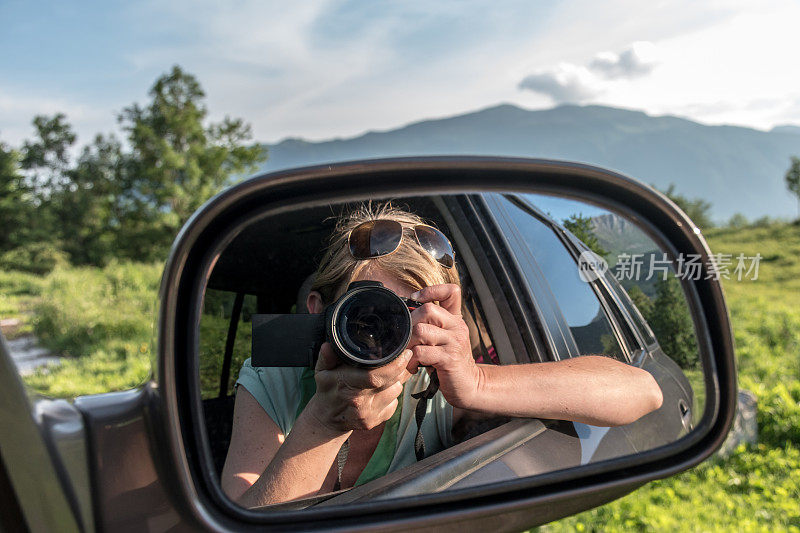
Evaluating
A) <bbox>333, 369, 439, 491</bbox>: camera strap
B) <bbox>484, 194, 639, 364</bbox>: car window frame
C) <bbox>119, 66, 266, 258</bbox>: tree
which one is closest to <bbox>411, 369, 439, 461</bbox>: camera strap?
<bbox>333, 369, 439, 491</bbox>: camera strap

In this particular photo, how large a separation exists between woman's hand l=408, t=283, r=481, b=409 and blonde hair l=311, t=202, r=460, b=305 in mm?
34

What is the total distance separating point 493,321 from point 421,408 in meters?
0.27

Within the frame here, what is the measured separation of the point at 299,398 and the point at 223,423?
20cm

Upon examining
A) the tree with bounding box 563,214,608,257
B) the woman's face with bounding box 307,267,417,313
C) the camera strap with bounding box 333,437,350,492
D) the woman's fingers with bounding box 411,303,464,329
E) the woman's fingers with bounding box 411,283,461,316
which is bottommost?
the camera strap with bounding box 333,437,350,492

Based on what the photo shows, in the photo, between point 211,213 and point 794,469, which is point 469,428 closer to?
point 211,213

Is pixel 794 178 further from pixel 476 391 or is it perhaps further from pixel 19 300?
pixel 476 391

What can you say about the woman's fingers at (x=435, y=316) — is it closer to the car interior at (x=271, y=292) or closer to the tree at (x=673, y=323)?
the car interior at (x=271, y=292)

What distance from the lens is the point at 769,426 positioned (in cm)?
464

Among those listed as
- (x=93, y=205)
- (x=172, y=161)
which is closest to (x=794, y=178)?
(x=172, y=161)

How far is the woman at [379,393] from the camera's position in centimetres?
104

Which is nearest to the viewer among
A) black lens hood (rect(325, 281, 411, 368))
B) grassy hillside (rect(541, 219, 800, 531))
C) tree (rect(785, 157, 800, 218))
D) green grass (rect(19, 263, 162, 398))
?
black lens hood (rect(325, 281, 411, 368))

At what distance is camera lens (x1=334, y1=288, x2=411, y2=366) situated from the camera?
1003mm

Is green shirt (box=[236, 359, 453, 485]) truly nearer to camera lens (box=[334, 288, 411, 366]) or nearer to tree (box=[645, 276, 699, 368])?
camera lens (box=[334, 288, 411, 366])

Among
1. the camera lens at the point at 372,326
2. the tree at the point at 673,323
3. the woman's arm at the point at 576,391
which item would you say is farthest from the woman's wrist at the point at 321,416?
the tree at the point at 673,323
